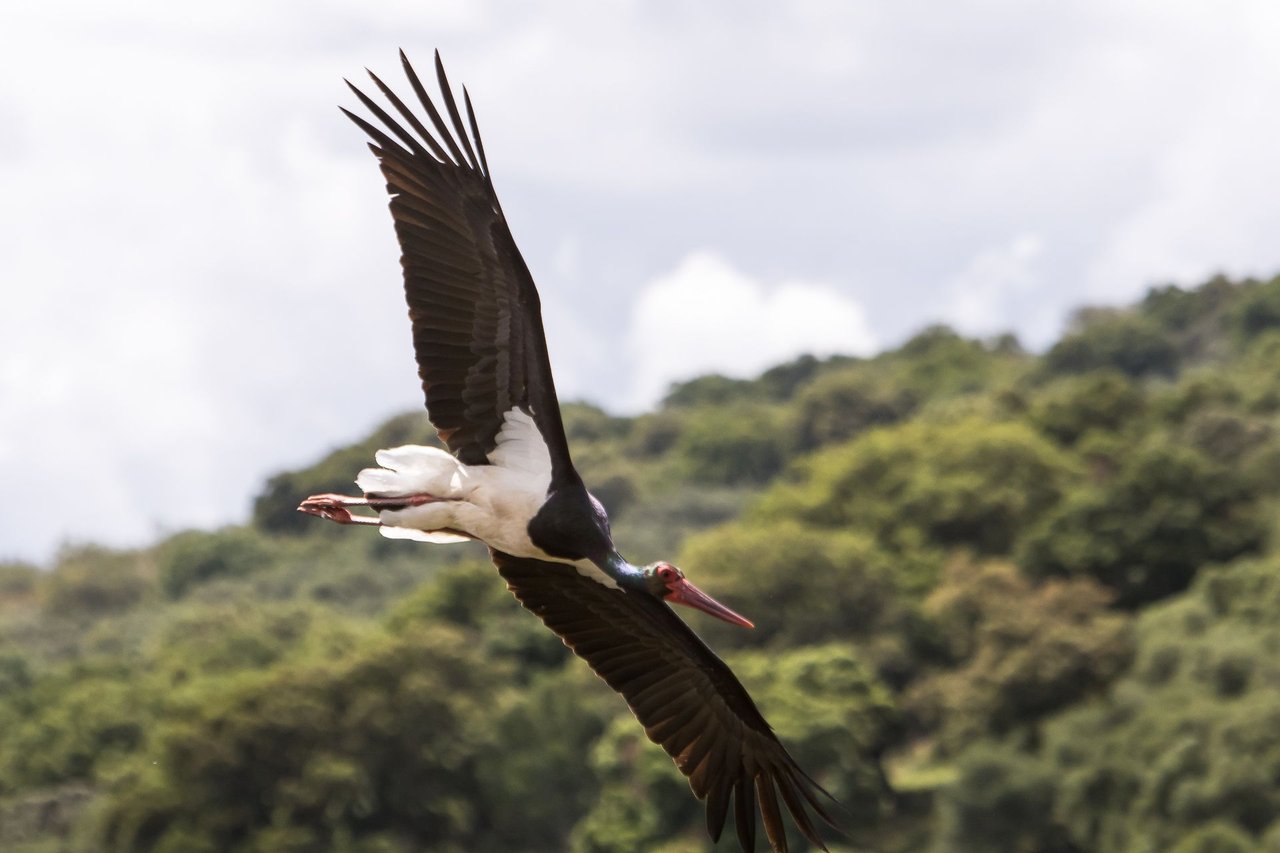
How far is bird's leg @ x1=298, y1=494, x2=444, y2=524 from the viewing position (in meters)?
15.2

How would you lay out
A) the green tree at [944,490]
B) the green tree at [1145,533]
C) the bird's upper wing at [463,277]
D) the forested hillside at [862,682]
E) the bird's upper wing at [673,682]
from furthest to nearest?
1. the green tree at [944,490]
2. the green tree at [1145,533]
3. the forested hillside at [862,682]
4. the bird's upper wing at [673,682]
5. the bird's upper wing at [463,277]

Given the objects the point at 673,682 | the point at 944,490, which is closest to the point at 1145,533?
the point at 944,490

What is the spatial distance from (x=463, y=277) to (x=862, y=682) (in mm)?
53936

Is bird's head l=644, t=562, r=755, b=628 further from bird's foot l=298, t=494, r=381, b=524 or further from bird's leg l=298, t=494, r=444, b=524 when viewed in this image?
bird's foot l=298, t=494, r=381, b=524

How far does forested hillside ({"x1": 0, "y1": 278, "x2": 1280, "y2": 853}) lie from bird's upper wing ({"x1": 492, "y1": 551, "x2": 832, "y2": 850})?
42036 mm

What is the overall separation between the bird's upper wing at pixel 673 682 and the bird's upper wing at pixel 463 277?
4.78 ft

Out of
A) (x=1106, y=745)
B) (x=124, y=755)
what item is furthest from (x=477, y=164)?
(x=124, y=755)

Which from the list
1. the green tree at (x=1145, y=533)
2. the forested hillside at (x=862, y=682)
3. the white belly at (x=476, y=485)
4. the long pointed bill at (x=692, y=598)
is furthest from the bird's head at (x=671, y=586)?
the green tree at (x=1145, y=533)

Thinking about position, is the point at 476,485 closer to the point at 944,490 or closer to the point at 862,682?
the point at 862,682

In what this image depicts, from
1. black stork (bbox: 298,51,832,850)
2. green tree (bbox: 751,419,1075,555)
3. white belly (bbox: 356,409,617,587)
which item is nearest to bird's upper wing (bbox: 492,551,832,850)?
black stork (bbox: 298,51,832,850)

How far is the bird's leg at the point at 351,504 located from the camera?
15203 millimetres

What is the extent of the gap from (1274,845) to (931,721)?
17.0 meters

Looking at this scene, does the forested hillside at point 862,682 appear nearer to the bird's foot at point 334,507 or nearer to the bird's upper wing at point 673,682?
the bird's upper wing at point 673,682

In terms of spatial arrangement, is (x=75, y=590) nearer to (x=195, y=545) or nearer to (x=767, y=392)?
(x=195, y=545)
